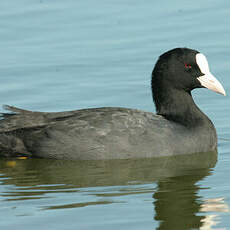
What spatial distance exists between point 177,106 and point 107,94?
172cm

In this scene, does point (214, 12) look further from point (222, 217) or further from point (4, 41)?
point (222, 217)

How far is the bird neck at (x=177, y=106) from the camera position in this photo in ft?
35.4

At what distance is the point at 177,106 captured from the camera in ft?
35.8

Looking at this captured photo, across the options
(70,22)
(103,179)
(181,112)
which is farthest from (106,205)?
(70,22)

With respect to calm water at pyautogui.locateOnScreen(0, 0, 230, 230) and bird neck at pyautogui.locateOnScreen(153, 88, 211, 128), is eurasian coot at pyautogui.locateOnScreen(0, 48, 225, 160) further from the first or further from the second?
calm water at pyautogui.locateOnScreen(0, 0, 230, 230)

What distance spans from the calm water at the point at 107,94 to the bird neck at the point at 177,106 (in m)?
0.55

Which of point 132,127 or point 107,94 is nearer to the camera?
point 132,127

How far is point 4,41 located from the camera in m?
14.4

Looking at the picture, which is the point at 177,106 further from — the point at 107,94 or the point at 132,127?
the point at 107,94

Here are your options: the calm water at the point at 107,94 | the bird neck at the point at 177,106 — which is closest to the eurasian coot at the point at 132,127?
the bird neck at the point at 177,106

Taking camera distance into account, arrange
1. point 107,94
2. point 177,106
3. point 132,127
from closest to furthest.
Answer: point 132,127 → point 177,106 → point 107,94

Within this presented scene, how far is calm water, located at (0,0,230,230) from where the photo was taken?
8.20 meters

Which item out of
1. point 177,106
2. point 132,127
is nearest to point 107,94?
point 177,106

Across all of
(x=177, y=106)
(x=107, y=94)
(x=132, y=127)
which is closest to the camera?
(x=132, y=127)
